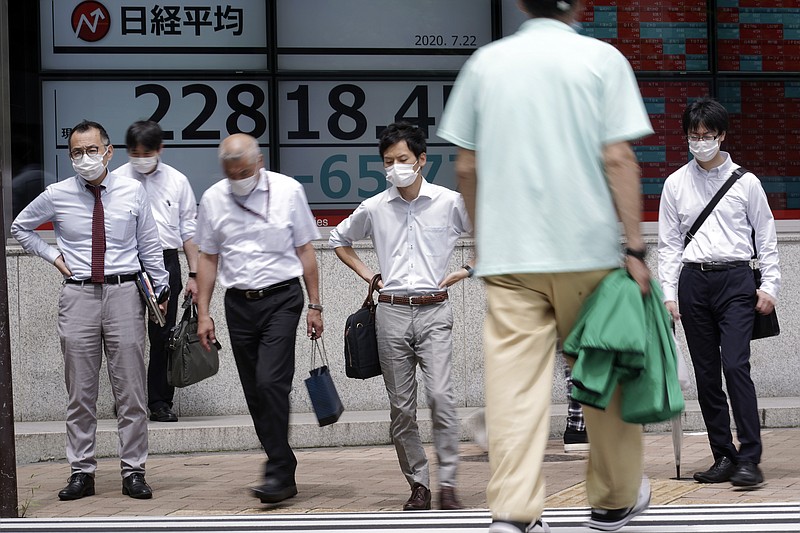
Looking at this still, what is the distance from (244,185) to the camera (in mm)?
7090

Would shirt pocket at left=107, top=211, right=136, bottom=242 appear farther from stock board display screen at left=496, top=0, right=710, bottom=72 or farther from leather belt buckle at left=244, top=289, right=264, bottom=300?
stock board display screen at left=496, top=0, right=710, bottom=72

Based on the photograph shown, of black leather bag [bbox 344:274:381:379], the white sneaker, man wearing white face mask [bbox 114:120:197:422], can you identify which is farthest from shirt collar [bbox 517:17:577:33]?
man wearing white face mask [bbox 114:120:197:422]

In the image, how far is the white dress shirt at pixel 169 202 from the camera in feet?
30.9

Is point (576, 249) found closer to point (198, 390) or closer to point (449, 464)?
point (449, 464)

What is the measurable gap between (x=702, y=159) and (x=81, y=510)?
3913 millimetres

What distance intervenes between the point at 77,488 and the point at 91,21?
14.6 feet

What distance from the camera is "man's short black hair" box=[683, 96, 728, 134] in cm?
734

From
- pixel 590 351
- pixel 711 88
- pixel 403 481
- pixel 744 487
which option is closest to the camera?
pixel 590 351

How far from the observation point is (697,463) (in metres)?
8.23

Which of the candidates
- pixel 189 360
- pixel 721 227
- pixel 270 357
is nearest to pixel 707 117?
pixel 721 227

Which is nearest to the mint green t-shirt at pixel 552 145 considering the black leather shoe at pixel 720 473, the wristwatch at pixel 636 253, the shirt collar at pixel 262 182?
the wristwatch at pixel 636 253

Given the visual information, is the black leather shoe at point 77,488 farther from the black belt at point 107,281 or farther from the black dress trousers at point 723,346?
the black dress trousers at point 723,346

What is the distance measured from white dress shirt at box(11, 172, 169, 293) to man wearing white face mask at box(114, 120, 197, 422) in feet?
5.07

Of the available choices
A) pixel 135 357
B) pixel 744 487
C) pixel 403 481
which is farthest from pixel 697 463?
pixel 135 357
